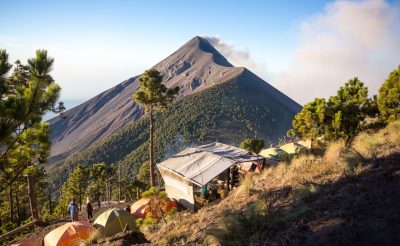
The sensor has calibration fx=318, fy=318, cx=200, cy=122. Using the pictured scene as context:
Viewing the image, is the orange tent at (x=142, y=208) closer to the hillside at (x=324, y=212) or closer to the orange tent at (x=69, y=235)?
the orange tent at (x=69, y=235)

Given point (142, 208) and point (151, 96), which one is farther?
point (151, 96)

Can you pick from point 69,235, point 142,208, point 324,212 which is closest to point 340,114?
point 324,212

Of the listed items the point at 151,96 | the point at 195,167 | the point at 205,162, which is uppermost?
the point at 151,96

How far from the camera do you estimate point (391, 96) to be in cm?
1914

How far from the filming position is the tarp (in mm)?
18453

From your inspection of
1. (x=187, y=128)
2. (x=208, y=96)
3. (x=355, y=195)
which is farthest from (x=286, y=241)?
(x=208, y=96)

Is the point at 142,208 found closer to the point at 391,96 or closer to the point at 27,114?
the point at 27,114

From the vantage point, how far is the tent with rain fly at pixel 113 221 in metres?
16.6

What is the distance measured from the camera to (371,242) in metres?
5.77

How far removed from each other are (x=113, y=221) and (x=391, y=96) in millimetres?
17679

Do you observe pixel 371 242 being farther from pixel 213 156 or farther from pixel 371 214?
pixel 213 156

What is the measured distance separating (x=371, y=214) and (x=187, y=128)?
5426 inches

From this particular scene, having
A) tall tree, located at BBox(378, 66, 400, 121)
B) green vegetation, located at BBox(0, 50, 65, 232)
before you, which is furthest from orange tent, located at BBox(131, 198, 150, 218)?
tall tree, located at BBox(378, 66, 400, 121)

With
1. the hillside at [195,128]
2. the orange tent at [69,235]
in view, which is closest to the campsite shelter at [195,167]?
the orange tent at [69,235]
